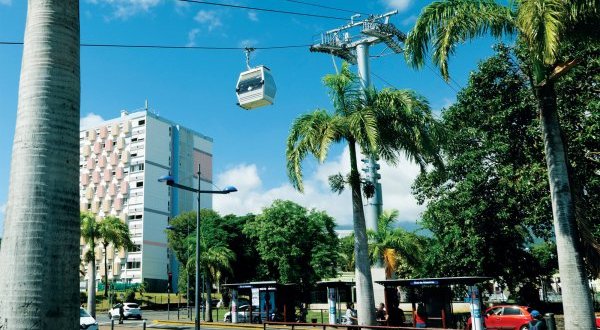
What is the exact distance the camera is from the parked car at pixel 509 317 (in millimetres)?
29078

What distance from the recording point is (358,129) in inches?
706

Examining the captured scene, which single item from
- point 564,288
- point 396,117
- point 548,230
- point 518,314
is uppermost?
point 396,117

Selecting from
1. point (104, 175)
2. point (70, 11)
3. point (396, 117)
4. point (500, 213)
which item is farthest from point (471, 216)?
point (104, 175)

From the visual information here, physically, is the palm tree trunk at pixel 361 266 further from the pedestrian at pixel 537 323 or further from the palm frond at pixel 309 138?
the pedestrian at pixel 537 323

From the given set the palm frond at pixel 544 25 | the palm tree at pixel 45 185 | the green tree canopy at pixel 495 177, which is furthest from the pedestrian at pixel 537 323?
the green tree canopy at pixel 495 177

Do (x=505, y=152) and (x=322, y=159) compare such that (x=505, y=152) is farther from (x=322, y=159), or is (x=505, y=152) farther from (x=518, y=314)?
(x=322, y=159)

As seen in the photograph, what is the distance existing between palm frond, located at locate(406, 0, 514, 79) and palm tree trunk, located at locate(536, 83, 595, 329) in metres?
2.99

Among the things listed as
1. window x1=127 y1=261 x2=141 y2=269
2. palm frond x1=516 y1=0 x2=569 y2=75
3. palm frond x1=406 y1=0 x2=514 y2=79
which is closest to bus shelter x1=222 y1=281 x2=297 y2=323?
palm frond x1=406 y1=0 x2=514 y2=79

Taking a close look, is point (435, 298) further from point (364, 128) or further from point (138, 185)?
point (138, 185)

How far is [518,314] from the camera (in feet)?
96.3

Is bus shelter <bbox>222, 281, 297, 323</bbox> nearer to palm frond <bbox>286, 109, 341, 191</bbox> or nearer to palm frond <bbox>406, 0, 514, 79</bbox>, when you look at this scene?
palm frond <bbox>286, 109, 341, 191</bbox>

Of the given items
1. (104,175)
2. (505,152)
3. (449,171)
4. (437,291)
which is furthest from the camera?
(104,175)

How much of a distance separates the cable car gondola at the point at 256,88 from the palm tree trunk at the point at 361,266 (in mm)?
4368

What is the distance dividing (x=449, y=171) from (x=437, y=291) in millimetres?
11041
